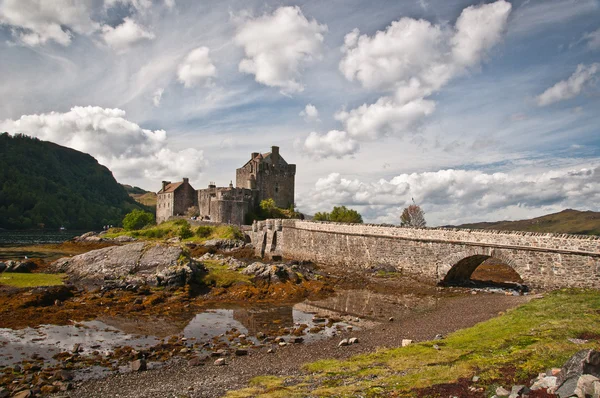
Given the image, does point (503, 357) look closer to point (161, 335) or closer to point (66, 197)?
point (161, 335)

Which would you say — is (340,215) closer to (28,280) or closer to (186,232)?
(186,232)

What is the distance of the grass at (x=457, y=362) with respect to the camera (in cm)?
934

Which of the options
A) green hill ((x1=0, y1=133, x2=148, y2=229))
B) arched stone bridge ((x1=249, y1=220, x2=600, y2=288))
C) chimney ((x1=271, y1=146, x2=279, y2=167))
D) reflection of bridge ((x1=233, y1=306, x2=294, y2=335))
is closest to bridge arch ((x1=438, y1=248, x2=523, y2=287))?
arched stone bridge ((x1=249, y1=220, x2=600, y2=288))

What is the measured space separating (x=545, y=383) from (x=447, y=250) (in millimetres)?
21087

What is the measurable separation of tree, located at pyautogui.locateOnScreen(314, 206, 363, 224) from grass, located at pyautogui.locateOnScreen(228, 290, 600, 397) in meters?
47.1

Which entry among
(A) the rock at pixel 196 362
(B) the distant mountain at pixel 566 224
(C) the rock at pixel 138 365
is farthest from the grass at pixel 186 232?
(B) the distant mountain at pixel 566 224

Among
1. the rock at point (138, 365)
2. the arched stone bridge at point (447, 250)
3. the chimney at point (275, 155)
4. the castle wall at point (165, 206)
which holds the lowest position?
the rock at point (138, 365)

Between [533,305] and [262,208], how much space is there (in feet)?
168

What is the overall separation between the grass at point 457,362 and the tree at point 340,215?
155 ft

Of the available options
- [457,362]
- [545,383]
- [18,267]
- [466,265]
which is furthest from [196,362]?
[18,267]

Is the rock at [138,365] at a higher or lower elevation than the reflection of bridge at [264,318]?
higher

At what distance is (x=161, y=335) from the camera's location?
17734 millimetres

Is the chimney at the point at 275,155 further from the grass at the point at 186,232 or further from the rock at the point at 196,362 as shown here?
the rock at the point at 196,362

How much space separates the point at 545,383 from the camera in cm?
774
